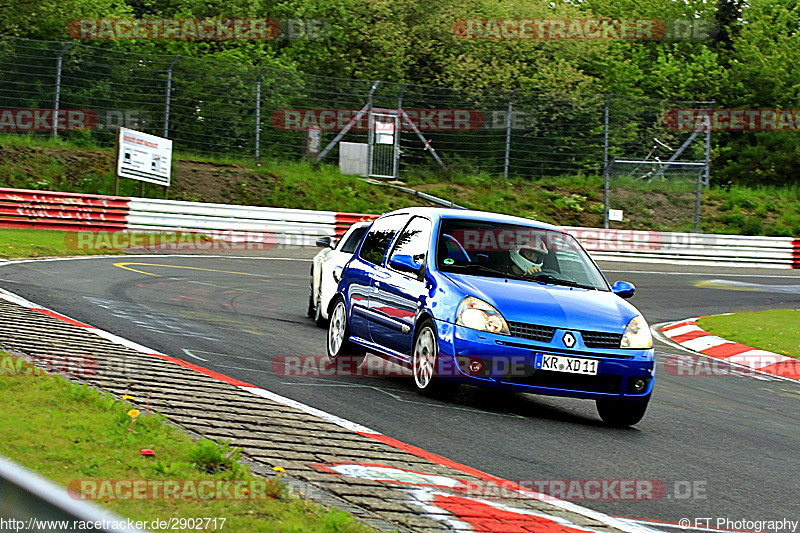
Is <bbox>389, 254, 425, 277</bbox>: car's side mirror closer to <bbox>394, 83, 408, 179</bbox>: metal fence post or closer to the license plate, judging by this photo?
the license plate

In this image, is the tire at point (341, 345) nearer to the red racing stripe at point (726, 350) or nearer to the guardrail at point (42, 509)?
the red racing stripe at point (726, 350)

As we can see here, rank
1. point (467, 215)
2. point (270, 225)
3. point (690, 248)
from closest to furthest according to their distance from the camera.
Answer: point (467, 215) < point (270, 225) < point (690, 248)

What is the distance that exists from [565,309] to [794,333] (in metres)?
9.30

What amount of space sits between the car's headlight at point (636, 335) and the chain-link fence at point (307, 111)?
2359 centimetres

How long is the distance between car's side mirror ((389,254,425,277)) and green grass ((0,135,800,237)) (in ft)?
73.5

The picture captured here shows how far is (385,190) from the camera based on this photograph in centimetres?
3400

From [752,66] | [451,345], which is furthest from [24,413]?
[752,66]

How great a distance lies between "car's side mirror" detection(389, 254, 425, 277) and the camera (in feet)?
28.2

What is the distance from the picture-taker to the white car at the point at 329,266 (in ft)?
39.9

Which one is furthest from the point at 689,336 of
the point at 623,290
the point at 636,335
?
the point at 636,335

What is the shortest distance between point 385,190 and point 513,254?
2537cm

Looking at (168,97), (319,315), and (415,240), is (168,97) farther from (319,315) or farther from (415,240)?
(415,240)

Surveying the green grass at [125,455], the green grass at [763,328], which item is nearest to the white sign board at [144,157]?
the green grass at [763,328]

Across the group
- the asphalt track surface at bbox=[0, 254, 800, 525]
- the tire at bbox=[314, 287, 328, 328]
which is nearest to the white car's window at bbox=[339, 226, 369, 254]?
the tire at bbox=[314, 287, 328, 328]
